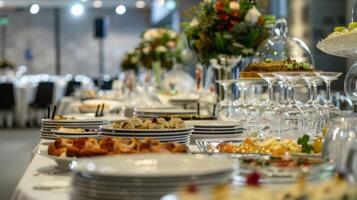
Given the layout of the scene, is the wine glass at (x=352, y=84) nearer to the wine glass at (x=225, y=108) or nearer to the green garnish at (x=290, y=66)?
the green garnish at (x=290, y=66)

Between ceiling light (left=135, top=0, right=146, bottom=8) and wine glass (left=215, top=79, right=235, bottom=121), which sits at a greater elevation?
ceiling light (left=135, top=0, right=146, bottom=8)

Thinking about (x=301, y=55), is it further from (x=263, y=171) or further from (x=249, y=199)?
(x=249, y=199)

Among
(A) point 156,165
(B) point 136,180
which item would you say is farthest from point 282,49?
(B) point 136,180

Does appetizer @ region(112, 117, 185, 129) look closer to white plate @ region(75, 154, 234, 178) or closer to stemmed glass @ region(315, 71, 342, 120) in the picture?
stemmed glass @ region(315, 71, 342, 120)

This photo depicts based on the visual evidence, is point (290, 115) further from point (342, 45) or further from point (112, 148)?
point (112, 148)

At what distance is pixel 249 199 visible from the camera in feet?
2.73

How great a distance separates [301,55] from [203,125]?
716 mm

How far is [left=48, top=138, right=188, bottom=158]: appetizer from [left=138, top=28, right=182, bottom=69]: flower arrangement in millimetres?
4392

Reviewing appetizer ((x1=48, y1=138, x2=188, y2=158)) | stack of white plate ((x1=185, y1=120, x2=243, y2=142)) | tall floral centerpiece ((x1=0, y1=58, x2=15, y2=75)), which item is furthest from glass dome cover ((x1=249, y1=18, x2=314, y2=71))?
tall floral centerpiece ((x1=0, y1=58, x2=15, y2=75))

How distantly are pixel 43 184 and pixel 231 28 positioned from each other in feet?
7.25

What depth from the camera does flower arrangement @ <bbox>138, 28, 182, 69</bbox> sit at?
6.05m

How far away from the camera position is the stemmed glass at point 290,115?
6.46 feet

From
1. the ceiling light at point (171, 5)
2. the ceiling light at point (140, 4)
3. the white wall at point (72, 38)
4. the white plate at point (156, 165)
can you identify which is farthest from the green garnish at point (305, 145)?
the white wall at point (72, 38)

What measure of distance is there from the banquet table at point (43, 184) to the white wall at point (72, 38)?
58.8 ft
